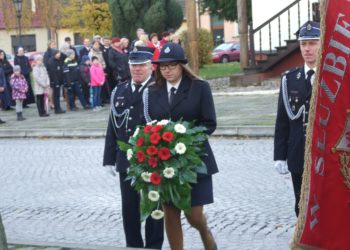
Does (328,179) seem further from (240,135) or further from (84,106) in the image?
(84,106)

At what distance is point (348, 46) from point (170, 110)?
2988 millimetres

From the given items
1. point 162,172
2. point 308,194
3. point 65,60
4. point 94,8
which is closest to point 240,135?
point 65,60

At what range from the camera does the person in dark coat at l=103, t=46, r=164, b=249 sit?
6633mm

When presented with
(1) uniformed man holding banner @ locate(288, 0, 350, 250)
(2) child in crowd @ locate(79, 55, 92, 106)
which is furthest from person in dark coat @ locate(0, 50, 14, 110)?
(1) uniformed man holding banner @ locate(288, 0, 350, 250)

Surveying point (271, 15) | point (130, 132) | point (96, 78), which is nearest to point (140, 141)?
point (130, 132)

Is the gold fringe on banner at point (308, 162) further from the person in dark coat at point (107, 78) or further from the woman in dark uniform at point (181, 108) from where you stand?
the person in dark coat at point (107, 78)

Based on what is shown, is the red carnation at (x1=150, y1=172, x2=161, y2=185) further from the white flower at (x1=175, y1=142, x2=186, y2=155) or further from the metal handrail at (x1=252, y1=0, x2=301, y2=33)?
the metal handrail at (x1=252, y1=0, x2=301, y2=33)

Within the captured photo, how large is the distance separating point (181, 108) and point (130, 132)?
0.61 meters

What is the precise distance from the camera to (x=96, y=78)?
2134cm

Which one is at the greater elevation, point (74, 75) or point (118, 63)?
point (118, 63)

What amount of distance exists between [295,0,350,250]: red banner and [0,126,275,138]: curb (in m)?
11.0

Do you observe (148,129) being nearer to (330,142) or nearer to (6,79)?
(330,142)

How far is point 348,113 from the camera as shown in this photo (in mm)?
3387

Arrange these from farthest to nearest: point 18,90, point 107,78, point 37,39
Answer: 1. point 37,39
2. point 107,78
3. point 18,90
